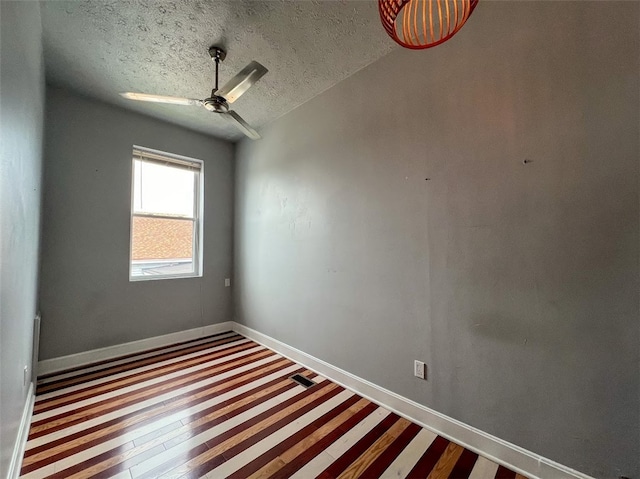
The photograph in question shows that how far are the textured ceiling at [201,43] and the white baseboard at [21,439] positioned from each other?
2.61m

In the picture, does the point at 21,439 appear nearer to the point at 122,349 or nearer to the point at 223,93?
the point at 122,349

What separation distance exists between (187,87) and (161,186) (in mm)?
1341

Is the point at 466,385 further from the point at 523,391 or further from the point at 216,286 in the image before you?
the point at 216,286

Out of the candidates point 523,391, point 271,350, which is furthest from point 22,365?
point 523,391

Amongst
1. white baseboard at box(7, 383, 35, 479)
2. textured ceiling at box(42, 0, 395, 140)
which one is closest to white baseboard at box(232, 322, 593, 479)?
white baseboard at box(7, 383, 35, 479)

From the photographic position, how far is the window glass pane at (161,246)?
3064mm

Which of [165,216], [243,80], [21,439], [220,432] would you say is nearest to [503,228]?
[243,80]

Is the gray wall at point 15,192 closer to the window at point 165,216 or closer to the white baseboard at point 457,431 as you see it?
the window at point 165,216

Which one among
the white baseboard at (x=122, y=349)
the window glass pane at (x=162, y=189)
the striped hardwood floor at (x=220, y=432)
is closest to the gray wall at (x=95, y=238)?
the white baseboard at (x=122, y=349)

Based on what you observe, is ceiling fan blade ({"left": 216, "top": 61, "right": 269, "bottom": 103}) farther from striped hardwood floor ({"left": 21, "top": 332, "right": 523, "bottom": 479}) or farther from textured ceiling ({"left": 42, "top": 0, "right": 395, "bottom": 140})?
striped hardwood floor ({"left": 21, "top": 332, "right": 523, "bottom": 479})

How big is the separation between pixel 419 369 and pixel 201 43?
2.88 m

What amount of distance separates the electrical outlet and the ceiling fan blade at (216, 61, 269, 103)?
2259mm

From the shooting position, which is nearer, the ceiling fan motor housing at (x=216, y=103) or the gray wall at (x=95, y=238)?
the ceiling fan motor housing at (x=216, y=103)

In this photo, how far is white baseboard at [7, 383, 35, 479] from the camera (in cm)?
132
